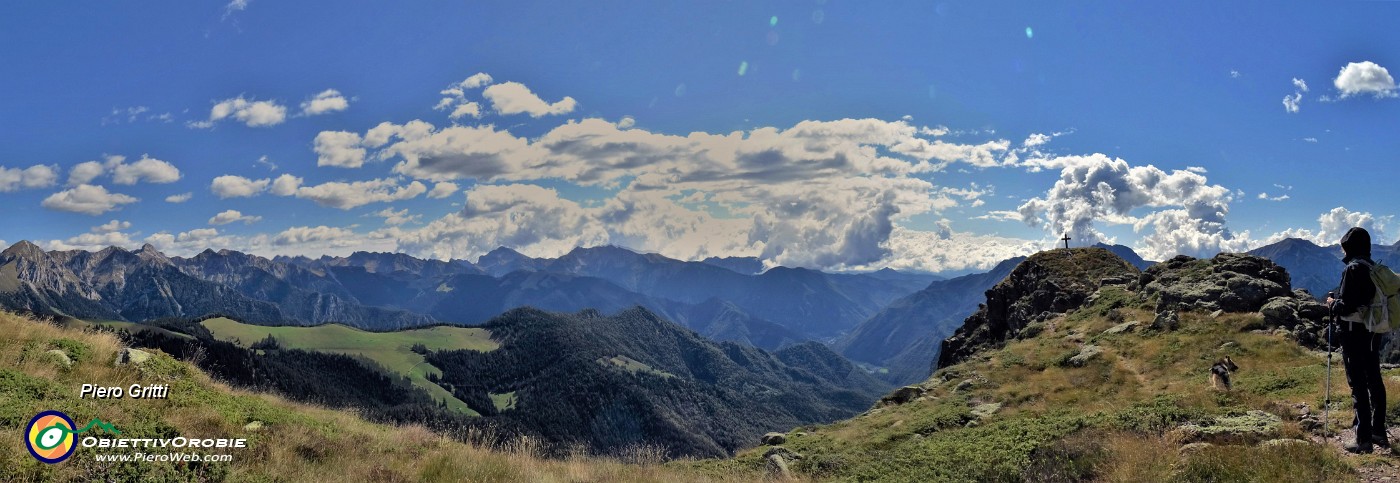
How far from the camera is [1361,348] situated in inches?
504

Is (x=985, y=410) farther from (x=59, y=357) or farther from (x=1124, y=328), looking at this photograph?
(x=59, y=357)

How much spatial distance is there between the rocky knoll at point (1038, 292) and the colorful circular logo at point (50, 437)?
55246 millimetres

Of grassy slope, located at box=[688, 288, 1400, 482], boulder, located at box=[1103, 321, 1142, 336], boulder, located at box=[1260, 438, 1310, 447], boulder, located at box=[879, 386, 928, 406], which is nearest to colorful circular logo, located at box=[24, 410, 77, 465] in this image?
grassy slope, located at box=[688, 288, 1400, 482]

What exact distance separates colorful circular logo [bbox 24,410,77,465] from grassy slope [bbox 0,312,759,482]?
0.64ft

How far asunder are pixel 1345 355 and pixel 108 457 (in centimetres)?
2429

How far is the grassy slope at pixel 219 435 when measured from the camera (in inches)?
419

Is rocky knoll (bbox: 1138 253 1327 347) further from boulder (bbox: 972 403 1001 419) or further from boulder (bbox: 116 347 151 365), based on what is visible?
boulder (bbox: 116 347 151 365)

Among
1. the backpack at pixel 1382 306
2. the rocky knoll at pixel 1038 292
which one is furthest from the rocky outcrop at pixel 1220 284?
the backpack at pixel 1382 306

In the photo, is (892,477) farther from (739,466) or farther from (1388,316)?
(1388,316)

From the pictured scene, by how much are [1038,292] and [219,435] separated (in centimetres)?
5929

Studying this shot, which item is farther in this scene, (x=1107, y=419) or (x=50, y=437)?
(x=1107, y=419)

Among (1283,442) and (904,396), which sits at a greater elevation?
(1283,442)

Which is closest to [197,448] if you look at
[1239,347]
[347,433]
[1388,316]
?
[347,433]

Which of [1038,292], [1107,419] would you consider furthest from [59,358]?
[1038,292]
